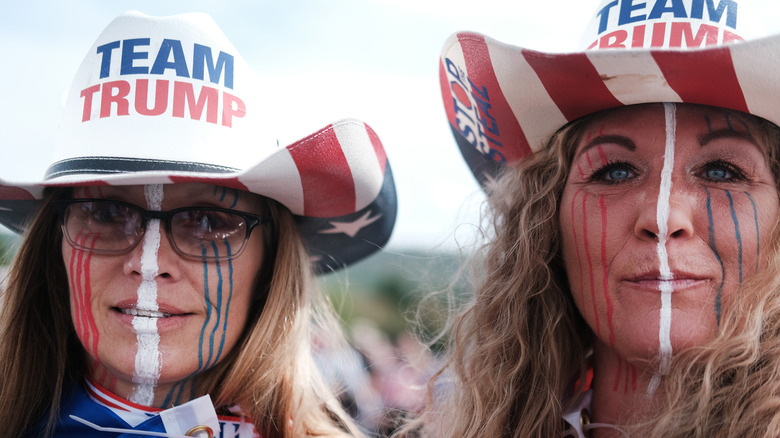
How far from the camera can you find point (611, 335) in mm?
1809

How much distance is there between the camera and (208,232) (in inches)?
85.5

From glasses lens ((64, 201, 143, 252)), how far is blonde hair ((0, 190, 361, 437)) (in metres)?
0.22

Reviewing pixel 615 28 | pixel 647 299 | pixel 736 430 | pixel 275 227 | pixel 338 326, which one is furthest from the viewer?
pixel 338 326

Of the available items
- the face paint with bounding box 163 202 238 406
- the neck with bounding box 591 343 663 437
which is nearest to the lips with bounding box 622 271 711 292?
the neck with bounding box 591 343 663 437

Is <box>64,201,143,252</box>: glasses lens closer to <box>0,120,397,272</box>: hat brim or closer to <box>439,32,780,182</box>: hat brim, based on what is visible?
<box>0,120,397,272</box>: hat brim

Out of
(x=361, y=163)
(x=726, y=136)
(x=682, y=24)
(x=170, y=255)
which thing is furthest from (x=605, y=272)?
(x=170, y=255)

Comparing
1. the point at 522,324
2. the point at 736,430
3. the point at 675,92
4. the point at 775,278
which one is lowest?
the point at 736,430

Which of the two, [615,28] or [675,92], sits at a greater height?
[615,28]

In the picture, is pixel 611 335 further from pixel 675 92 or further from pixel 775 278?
pixel 675 92

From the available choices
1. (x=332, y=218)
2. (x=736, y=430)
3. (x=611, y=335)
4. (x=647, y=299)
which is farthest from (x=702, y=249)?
(x=332, y=218)

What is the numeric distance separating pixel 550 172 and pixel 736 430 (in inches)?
34.0

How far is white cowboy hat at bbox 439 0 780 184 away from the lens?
5.37 ft

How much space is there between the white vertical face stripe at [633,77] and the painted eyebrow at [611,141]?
0.34 ft

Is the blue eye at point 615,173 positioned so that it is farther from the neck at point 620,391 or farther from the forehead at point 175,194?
the forehead at point 175,194
